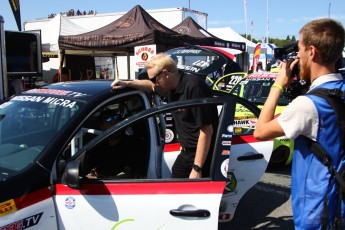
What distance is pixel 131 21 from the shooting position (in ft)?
41.3

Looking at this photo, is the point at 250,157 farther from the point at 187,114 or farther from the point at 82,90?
the point at 82,90

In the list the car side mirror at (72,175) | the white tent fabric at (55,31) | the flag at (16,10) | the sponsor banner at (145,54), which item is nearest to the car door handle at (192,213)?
the car side mirror at (72,175)

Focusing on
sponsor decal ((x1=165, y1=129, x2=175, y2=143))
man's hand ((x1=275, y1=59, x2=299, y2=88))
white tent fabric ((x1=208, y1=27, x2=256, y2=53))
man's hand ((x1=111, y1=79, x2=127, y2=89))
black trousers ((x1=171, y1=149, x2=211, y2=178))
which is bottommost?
black trousers ((x1=171, y1=149, x2=211, y2=178))

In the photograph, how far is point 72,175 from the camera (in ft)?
7.15

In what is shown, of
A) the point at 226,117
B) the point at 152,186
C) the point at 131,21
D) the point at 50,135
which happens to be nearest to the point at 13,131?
the point at 50,135

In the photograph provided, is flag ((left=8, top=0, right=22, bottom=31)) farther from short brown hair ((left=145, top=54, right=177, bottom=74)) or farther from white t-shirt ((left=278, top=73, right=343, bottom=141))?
A: white t-shirt ((left=278, top=73, right=343, bottom=141))

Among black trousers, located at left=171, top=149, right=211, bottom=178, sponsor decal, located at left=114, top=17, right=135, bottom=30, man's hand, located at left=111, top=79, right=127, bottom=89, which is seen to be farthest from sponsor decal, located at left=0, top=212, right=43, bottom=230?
sponsor decal, located at left=114, top=17, right=135, bottom=30

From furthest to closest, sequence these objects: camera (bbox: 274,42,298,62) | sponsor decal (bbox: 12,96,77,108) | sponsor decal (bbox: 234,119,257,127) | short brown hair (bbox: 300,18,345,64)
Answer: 1. sponsor decal (bbox: 234,119,257,127)
2. sponsor decal (bbox: 12,96,77,108)
3. camera (bbox: 274,42,298,62)
4. short brown hair (bbox: 300,18,345,64)

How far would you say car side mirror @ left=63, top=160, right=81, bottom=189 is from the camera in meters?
2.18

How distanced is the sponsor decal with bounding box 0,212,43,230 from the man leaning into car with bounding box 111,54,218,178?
107cm

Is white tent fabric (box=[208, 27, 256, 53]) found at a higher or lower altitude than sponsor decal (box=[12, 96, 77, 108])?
higher

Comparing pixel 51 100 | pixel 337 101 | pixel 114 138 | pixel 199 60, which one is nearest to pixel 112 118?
pixel 114 138

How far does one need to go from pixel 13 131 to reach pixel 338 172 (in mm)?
2165

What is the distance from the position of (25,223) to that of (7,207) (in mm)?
131
